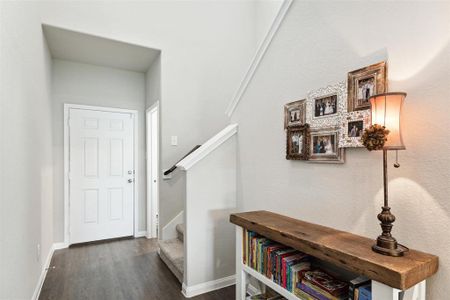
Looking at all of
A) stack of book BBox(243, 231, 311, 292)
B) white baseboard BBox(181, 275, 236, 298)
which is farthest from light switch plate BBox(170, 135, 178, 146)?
stack of book BBox(243, 231, 311, 292)

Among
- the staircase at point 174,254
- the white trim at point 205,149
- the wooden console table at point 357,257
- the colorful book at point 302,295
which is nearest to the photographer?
the wooden console table at point 357,257

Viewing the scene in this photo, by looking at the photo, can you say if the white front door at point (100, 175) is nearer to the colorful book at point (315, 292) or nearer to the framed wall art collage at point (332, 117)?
the framed wall art collage at point (332, 117)

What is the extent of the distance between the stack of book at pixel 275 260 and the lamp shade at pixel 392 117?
87cm

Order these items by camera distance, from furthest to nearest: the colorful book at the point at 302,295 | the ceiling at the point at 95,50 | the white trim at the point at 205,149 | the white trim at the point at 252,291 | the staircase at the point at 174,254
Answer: the ceiling at the point at 95,50 → the staircase at the point at 174,254 → the white trim at the point at 205,149 → the white trim at the point at 252,291 → the colorful book at the point at 302,295

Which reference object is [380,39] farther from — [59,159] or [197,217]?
[59,159]

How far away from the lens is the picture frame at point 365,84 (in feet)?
4.11

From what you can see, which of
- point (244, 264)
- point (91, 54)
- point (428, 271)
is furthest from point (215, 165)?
point (91, 54)

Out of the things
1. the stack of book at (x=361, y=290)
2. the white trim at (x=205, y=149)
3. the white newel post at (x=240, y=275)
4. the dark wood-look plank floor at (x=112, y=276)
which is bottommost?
the dark wood-look plank floor at (x=112, y=276)

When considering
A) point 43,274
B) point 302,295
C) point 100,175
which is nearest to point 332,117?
point 302,295

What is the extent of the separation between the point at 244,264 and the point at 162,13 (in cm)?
322

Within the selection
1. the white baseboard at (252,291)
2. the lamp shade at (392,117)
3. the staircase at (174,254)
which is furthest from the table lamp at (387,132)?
the staircase at (174,254)

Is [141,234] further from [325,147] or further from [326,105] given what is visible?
[326,105]

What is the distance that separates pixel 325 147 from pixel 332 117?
0.19 meters

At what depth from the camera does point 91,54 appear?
3.47 meters
